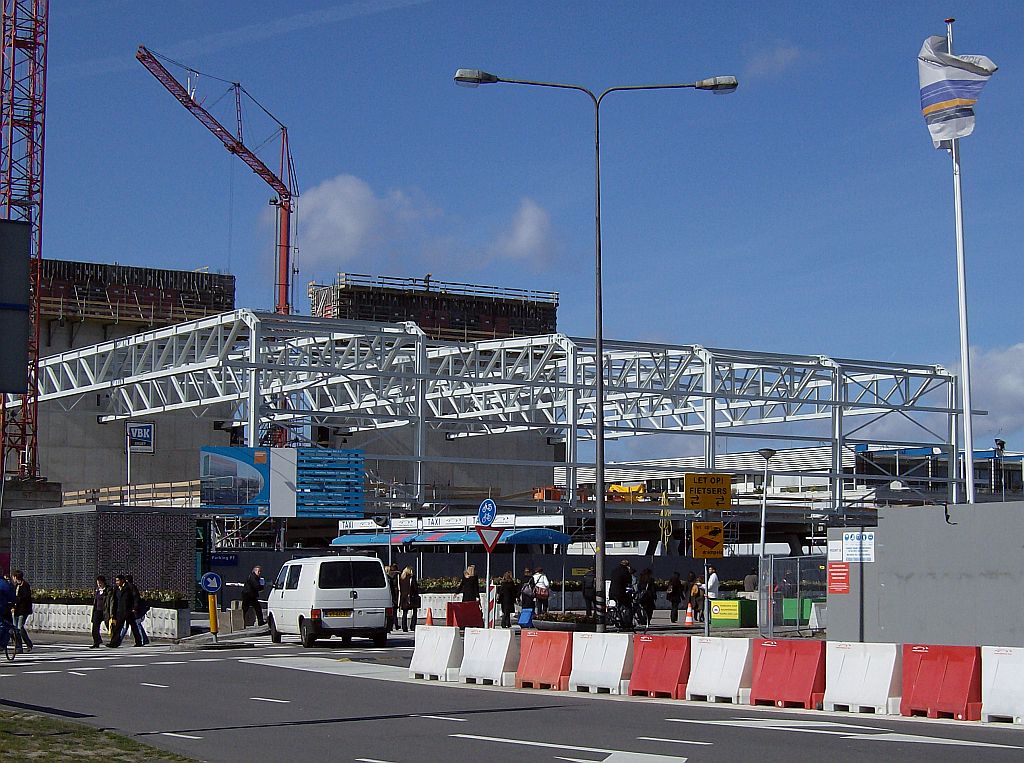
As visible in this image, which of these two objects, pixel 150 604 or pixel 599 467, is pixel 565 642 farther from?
pixel 150 604

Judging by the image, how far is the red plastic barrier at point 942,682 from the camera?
1678 cm

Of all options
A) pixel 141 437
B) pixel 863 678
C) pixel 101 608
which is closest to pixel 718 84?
pixel 863 678

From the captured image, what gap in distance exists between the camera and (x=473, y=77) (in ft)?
82.2

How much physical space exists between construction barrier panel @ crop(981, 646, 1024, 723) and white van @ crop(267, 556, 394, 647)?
1542 centimetres

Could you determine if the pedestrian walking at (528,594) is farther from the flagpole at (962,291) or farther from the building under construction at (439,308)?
the building under construction at (439,308)

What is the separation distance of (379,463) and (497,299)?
37.0 meters

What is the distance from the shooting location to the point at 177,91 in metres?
112

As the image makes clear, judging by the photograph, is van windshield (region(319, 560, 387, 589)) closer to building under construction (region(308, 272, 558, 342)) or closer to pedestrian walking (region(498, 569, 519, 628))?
pedestrian walking (region(498, 569, 519, 628))

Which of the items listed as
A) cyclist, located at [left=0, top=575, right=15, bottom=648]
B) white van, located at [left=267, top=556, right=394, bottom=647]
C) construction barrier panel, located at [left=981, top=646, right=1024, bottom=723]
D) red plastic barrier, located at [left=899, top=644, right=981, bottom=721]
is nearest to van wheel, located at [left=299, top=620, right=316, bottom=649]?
white van, located at [left=267, top=556, right=394, bottom=647]

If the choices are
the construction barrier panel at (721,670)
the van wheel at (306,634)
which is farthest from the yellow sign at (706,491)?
the van wheel at (306,634)

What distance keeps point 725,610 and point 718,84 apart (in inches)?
744

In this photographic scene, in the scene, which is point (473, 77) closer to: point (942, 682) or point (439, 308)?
point (942, 682)

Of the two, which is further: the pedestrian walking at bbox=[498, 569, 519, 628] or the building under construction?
the building under construction

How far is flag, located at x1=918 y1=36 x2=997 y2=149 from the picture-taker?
2908 centimetres
